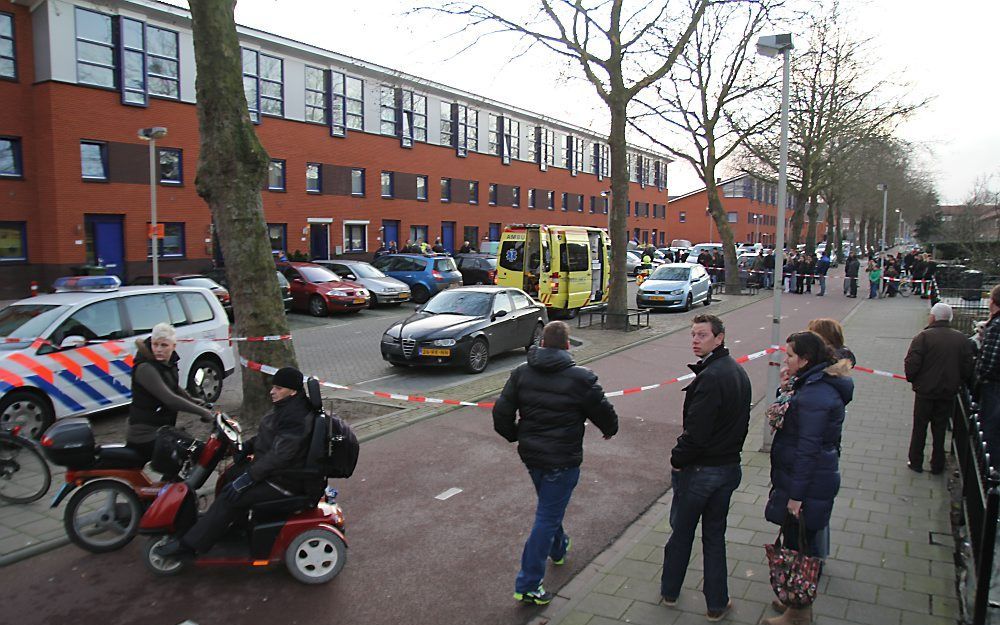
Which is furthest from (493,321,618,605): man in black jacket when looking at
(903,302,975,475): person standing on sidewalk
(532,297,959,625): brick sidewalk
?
(903,302,975,475): person standing on sidewalk

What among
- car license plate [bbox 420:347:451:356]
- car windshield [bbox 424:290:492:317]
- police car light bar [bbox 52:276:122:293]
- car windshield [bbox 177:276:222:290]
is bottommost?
car license plate [bbox 420:347:451:356]

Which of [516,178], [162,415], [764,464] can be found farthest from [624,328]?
[516,178]

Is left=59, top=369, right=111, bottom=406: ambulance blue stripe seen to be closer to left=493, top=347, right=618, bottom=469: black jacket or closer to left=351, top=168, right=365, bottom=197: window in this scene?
left=493, top=347, right=618, bottom=469: black jacket

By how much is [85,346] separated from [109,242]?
1880cm

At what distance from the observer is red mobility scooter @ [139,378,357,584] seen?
474 centimetres

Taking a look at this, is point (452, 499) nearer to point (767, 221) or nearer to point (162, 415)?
point (162, 415)

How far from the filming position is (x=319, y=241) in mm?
33156

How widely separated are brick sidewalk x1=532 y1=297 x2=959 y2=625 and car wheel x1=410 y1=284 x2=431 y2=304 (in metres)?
18.7

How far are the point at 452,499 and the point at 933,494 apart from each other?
4360 millimetres

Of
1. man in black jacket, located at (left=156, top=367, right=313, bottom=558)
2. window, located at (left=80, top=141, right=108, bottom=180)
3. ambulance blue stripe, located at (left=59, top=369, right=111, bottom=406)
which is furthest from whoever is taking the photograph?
window, located at (left=80, top=141, right=108, bottom=180)

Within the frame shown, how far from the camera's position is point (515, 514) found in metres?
6.08

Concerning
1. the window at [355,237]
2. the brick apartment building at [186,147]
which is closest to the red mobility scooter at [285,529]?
the brick apartment building at [186,147]

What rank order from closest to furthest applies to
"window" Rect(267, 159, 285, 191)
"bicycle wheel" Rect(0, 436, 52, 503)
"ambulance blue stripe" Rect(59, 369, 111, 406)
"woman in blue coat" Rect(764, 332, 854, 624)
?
"woman in blue coat" Rect(764, 332, 854, 624) → "bicycle wheel" Rect(0, 436, 52, 503) → "ambulance blue stripe" Rect(59, 369, 111, 406) → "window" Rect(267, 159, 285, 191)

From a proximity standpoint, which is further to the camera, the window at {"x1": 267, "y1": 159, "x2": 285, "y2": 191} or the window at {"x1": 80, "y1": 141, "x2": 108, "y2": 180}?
the window at {"x1": 267, "y1": 159, "x2": 285, "y2": 191}
